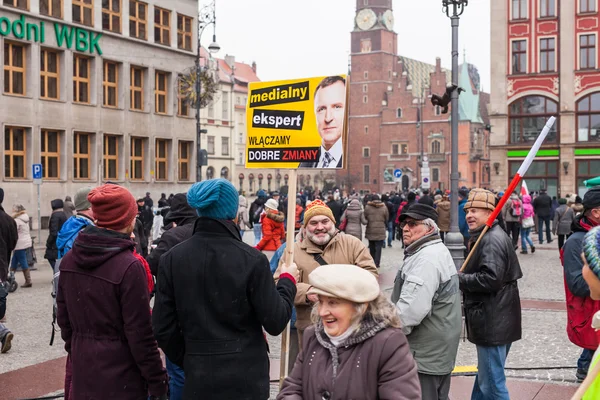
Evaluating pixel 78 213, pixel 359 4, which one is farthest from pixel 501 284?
pixel 359 4

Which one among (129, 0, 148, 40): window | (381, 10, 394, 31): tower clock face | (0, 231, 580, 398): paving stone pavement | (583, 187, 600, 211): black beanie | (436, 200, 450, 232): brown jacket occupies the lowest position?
(0, 231, 580, 398): paving stone pavement

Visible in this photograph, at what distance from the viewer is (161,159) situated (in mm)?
40156

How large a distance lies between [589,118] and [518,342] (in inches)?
1523

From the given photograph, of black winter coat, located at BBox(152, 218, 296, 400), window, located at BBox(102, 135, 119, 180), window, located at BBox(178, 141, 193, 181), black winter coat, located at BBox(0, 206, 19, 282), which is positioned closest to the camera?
black winter coat, located at BBox(152, 218, 296, 400)

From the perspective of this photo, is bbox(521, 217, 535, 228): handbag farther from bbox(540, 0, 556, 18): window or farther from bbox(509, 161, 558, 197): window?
bbox(540, 0, 556, 18): window

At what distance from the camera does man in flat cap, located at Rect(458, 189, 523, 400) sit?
5359 millimetres

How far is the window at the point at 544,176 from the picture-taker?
149 feet

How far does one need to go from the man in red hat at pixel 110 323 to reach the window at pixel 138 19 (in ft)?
116

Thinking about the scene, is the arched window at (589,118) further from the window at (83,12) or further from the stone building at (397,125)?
the stone building at (397,125)

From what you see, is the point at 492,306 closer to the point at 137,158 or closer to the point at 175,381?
the point at 175,381

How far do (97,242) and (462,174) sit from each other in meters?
95.8

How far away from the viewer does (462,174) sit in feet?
319

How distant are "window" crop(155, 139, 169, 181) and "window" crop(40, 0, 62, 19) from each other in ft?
28.1

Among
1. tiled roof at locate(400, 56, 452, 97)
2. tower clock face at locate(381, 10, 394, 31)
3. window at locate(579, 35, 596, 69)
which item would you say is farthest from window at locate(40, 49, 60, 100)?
tower clock face at locate(381, 10, 394, 31)
